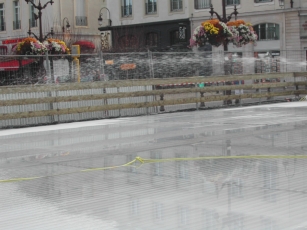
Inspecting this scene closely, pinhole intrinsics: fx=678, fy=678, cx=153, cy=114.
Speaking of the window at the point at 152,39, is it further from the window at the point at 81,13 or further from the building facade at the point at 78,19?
the window at the point at 81,13

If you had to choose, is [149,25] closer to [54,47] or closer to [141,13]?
[141,13]

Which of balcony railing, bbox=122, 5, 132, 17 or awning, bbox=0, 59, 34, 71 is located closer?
awning, bbox=0, 59, 34, 71

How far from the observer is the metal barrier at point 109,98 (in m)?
17.4

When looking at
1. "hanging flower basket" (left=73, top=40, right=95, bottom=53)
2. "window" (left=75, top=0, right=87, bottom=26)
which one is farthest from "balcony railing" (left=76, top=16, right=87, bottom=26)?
"hanging flower basket" (left=73, top=40, right=95, bottom=53)

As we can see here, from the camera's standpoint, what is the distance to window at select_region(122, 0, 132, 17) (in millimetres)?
50184

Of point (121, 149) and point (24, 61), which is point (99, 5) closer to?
point (24, 61)

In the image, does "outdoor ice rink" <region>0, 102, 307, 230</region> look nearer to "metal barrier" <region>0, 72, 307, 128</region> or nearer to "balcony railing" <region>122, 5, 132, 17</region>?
"metal barrier" <region>0, 72, 307, 128</region>

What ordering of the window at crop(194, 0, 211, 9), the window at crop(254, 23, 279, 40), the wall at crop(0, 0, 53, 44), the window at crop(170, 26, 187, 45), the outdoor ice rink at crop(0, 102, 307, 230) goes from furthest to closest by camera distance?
the wall at crop(0, 0, 53, 44)
the window at crop(170, 26, 187, 45)
the window at crop(194, 0, 211, 9)
the window at crop(254, 23, 279, 40)
the outdoor ice rink at crop(0, 102, 307, 230)

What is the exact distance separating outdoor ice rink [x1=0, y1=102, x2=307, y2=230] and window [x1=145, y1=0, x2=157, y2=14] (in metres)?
34.5

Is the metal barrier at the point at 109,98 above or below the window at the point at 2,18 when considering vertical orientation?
below

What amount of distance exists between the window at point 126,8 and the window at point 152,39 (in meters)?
2.18

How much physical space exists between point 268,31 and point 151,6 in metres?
9.91

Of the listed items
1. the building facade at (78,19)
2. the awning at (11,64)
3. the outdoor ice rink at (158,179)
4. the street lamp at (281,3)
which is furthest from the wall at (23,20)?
the outdoor ice rink at (158,179)

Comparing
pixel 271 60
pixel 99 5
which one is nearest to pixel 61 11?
pixel 99 5
